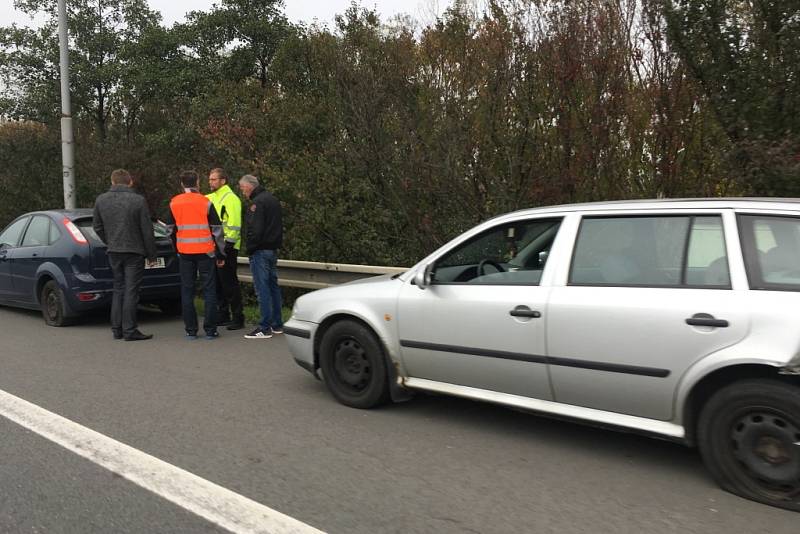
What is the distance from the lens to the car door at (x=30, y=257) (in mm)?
9244

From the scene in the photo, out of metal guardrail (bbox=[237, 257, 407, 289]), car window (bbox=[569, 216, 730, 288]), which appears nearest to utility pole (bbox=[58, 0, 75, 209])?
metal guardrail (bbox=[237, 257, 407, 289])

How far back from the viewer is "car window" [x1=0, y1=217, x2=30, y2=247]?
387 inches

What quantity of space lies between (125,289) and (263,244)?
1648 millimetres

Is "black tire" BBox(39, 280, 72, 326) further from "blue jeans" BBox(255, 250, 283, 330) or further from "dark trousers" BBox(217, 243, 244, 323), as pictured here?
"blue jeans" BBox(255, 250, 283, 330)

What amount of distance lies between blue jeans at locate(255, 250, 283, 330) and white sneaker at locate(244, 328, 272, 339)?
47 millimetres

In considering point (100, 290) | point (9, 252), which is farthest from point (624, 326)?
point (9, 252)

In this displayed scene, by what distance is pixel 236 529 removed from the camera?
328 centimetres

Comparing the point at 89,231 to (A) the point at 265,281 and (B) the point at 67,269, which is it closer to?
(B) the point at 67,269

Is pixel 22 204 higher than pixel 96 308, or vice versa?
pixel 22 204

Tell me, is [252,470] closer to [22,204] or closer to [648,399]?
[648,399]

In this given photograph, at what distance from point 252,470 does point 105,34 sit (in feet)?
90.2

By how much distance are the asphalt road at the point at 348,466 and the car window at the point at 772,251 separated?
42.8 inches

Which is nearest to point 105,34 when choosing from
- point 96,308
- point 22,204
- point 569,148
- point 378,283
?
point 22,204

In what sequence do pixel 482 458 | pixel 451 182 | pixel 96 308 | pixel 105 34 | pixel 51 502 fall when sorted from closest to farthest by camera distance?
pixel 51 502 → pixel 482 458 → pixel 96 308 → pixel 451 182 → pixel 105 34
